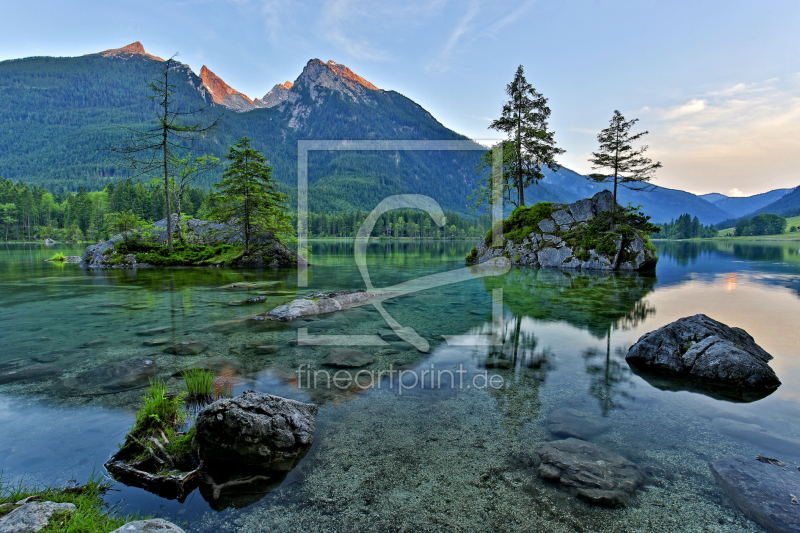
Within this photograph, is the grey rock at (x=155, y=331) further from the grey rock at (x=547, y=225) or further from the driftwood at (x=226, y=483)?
the grey rock at (x=547, y=225)

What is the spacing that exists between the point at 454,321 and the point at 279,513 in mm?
10559

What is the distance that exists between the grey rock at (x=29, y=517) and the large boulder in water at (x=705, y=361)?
33.8ft

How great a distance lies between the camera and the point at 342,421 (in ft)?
20.4

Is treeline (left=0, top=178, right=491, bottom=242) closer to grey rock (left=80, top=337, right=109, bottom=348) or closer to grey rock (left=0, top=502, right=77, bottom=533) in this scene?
grey rock (left=80, top=337, right=109, bottom=348)

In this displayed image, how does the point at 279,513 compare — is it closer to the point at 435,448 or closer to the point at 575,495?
the point at 435,448

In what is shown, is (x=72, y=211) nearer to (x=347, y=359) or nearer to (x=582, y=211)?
(x=582, y=211)

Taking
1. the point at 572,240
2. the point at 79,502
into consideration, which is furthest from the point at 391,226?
the point at 79,502

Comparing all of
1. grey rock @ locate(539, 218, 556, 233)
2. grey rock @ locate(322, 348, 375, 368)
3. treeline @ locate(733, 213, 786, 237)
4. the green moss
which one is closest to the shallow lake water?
grey rock @ locate(322, 348, 375, 368)

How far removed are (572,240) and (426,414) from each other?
35.7 meters

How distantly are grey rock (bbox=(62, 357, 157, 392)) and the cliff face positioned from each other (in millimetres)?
35614

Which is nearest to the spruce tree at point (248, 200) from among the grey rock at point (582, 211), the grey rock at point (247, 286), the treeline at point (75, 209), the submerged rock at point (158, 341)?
the grey rock at point (247, 286)

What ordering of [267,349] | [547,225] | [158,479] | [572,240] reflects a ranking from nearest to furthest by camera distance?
[158,479]
[267,349]
[572,240]
[547,225]

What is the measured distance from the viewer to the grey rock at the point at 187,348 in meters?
9.70

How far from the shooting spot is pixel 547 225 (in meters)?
39.1
